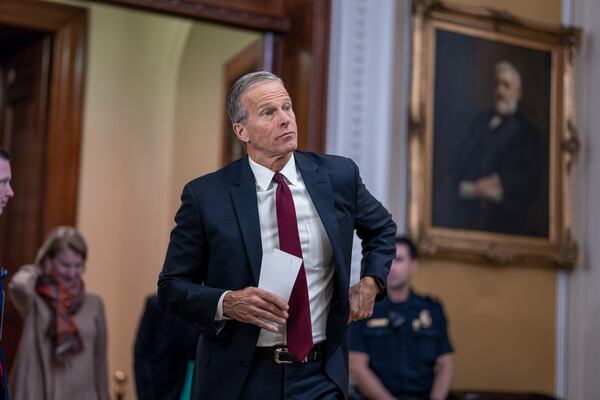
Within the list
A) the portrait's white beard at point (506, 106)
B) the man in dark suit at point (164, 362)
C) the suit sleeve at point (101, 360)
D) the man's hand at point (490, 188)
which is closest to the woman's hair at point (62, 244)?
the suit sleeve at point (101, 360)

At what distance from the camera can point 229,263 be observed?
2992 millimetres

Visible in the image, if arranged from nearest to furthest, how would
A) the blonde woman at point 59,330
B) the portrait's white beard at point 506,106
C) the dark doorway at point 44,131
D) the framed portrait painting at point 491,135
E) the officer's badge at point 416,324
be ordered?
the blonde woman at point 59,330
the officer's badge at point 416,324
the framed portrait painting at point 491,135
the portrait's white beard at point 506,106
the dark doorway at point 44,131

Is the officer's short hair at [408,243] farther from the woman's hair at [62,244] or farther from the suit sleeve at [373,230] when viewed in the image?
the suit sleeve at [373,230]

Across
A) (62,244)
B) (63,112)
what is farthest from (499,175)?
(63,112)

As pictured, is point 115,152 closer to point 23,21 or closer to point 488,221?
point 23,21

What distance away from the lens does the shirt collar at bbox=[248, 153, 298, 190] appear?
3111mm

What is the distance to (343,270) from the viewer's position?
118 inches

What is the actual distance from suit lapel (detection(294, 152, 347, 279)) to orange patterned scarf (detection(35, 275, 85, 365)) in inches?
107

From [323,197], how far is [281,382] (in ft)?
2.01

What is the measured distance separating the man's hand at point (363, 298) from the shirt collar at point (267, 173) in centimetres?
42

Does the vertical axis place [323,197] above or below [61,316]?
above

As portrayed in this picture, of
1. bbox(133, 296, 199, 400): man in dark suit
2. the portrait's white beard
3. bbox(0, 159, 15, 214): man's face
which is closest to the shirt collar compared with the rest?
bbox(0, 159, 15, 214): man's face

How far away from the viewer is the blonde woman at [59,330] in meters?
5.31

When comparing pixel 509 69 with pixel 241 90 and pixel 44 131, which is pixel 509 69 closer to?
pixel 44 131
